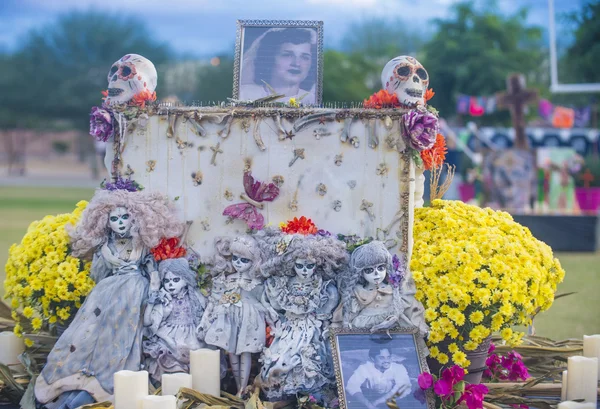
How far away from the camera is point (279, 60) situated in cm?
588

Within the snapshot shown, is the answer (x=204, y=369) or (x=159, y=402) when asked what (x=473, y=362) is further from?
(x=159, y=402)

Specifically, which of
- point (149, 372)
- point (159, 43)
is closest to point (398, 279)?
point (149, 372)

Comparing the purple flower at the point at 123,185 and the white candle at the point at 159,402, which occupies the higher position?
the purple flower at the point at 123,185

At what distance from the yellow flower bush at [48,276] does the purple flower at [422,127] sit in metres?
2.17

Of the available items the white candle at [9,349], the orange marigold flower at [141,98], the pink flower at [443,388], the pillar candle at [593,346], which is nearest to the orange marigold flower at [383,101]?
the orange marigold flower at [141,98]

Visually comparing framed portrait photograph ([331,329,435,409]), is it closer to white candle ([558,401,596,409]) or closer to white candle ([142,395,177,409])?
white candle ([558,401,596,409])

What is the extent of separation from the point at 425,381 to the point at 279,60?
2.35 meters

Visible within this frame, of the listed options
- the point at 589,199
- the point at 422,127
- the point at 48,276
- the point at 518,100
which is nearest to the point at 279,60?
the point at 422,127

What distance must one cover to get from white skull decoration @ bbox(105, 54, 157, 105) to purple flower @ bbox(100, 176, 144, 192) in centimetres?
50

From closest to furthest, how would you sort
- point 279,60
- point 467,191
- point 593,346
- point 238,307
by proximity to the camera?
point 238,307 < point 593,346 < point 279,60 < point 467,191

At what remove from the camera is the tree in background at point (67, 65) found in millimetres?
42312

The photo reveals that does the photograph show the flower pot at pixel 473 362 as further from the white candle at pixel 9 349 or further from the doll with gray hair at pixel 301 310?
the white candle at pixel 9 349

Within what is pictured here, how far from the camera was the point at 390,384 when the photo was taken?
4848 millimetres

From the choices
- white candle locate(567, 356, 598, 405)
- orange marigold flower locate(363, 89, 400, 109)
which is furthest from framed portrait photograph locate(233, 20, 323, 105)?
white candle locate(567, 356, 598, 405)
